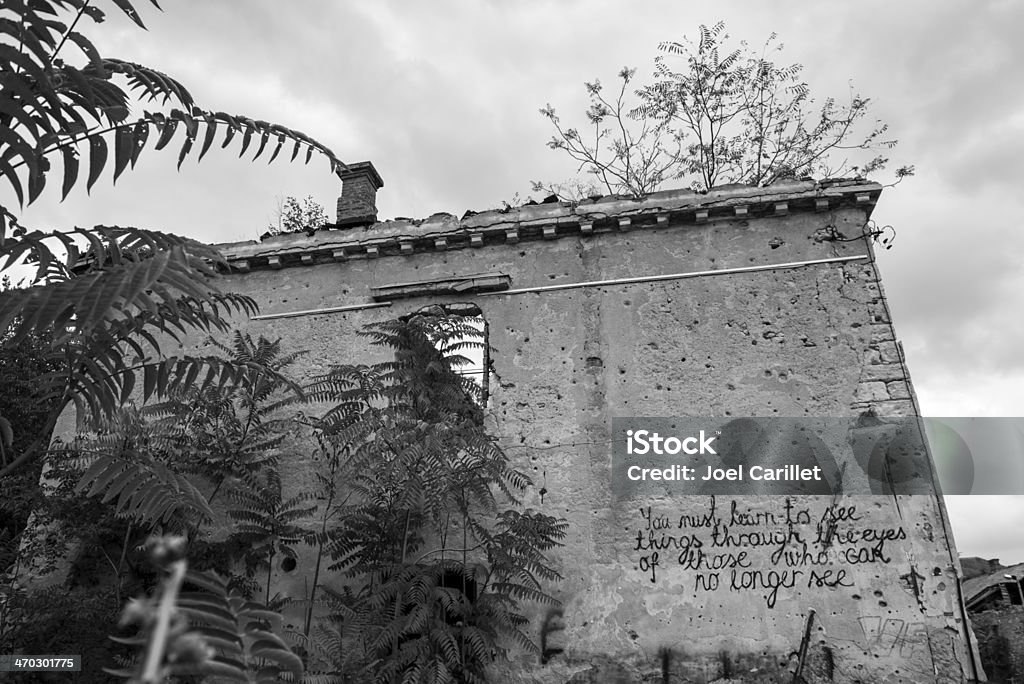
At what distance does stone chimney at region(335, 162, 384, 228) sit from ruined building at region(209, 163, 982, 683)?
0.06 metres

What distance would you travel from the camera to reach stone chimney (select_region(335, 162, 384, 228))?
31.2ft

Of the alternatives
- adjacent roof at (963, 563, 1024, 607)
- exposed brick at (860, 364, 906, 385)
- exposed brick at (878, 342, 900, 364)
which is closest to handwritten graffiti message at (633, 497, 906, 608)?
exposed brick at (860, 364, 906, 385)

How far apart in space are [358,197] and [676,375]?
4750 millimetres

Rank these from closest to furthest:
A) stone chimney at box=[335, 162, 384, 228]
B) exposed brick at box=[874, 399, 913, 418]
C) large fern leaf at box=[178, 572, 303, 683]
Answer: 1. large fern leaf at box=[178, 572, 303, 683]
2. exposed brick at box=[874, 399, 913, 418]
3. stone chimney at box=[335, 162, 384, 228]

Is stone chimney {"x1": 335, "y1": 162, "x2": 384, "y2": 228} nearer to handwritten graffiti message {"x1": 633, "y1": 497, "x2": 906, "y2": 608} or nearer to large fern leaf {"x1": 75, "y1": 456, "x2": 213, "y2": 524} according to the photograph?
handwritten graffiti message {"x1": 633, "y1": 497, "x2": 906, "y2": 608}

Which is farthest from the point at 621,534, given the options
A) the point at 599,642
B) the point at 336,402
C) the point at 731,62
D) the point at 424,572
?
the point at 731,62

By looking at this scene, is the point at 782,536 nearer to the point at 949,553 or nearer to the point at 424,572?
the point at 949,553

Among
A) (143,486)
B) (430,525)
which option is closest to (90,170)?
(143,486)

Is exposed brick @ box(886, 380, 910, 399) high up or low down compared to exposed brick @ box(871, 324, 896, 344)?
down

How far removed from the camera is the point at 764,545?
22.6 ft

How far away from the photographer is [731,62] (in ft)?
43.8

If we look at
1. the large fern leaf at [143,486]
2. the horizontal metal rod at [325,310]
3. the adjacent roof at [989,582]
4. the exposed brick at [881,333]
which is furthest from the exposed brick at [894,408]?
the adjacent roof at [989,582]

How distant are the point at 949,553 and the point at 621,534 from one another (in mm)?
2894

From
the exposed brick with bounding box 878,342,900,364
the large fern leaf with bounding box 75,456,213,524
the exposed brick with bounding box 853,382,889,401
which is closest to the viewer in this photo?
the large fern leaf with bounding box 75,456,213,524
